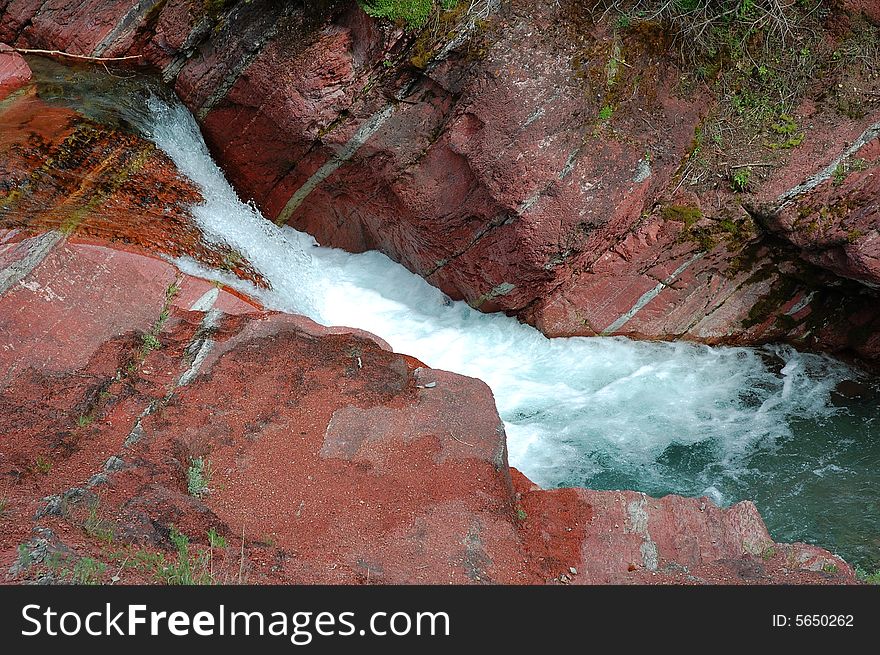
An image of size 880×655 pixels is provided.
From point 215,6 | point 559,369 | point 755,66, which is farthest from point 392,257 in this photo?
point 755,66

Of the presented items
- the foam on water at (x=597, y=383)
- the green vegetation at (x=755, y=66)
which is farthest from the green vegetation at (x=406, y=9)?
the foam on water at (x=597, y=383)

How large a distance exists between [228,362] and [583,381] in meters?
3.11

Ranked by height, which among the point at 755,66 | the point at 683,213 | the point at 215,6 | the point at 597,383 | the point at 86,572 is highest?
the point at 215,6

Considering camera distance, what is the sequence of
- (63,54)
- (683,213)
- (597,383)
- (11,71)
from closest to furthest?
(683,213) < (597,383) < (11,71) < (63,54)

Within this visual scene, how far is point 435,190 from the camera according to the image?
6582mm

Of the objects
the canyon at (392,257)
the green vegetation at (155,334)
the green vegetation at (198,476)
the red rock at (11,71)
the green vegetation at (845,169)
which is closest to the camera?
the canyon at (392,257)

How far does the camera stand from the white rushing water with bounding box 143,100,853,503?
6.12 m

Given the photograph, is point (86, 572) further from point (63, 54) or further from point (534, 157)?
point (63, 54)

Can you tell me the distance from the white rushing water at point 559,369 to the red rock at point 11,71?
3.77ft

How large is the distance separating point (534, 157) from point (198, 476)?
3.47 m

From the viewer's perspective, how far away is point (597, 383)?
6.81 meters

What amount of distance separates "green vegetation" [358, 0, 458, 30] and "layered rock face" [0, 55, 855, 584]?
2434 mm

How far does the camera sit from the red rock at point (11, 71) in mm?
6859

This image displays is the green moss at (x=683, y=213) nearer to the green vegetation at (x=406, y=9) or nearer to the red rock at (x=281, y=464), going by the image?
the green vegetation at (x=406, y=9)
